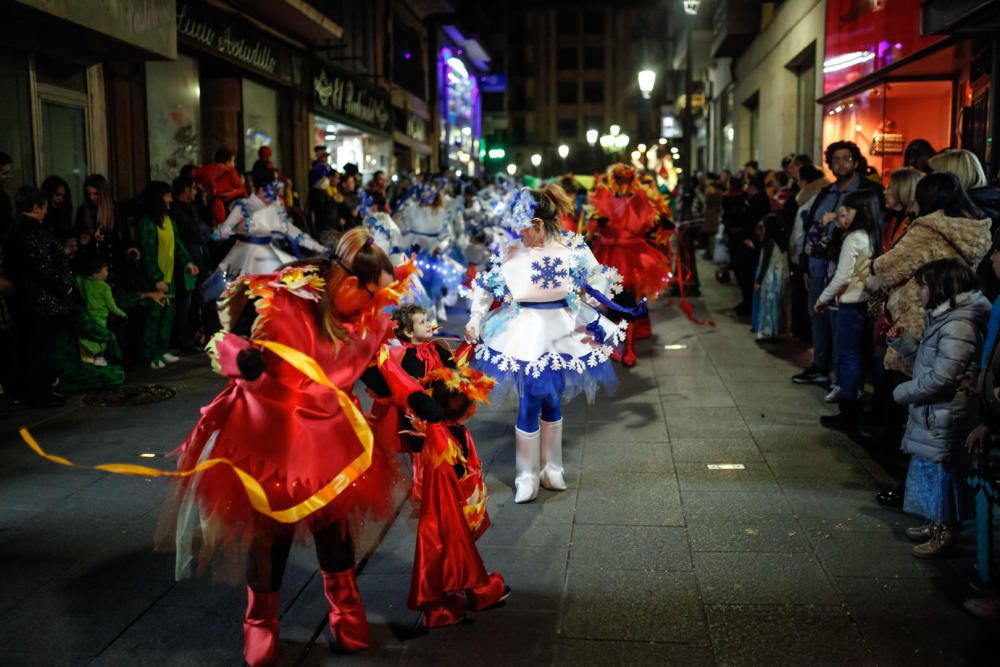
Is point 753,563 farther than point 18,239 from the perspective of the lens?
No

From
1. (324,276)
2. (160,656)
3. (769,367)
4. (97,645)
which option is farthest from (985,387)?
(769,367)

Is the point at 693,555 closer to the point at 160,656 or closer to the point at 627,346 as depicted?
the point at 160,656

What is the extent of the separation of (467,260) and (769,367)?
7.64 m

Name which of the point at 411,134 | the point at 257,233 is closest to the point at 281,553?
the point at 257,233

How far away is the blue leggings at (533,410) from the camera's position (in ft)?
20.2

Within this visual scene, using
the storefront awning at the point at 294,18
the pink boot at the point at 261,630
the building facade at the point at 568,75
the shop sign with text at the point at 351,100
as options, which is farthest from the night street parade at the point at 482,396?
the building facade at the point at 568,75

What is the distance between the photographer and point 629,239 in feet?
36.1

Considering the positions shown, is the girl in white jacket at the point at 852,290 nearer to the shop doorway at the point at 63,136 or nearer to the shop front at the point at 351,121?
the shop doorway at the point at 63,136

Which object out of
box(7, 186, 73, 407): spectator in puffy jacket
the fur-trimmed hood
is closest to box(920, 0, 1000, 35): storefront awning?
the fur-trimmed hood

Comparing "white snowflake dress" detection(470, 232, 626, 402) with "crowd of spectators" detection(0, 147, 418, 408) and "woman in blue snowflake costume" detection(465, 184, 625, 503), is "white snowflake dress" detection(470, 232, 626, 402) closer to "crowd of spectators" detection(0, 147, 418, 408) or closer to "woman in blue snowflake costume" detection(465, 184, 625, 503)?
"woman in blue snowflake costume" detection(465, 184, 625, 503)

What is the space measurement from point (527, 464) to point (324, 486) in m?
2.54

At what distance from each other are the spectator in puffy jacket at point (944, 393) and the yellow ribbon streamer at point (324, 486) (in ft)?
10.1

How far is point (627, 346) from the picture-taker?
11.1 meters

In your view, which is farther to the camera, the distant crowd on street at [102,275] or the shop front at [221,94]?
the shop front at [221,94]
